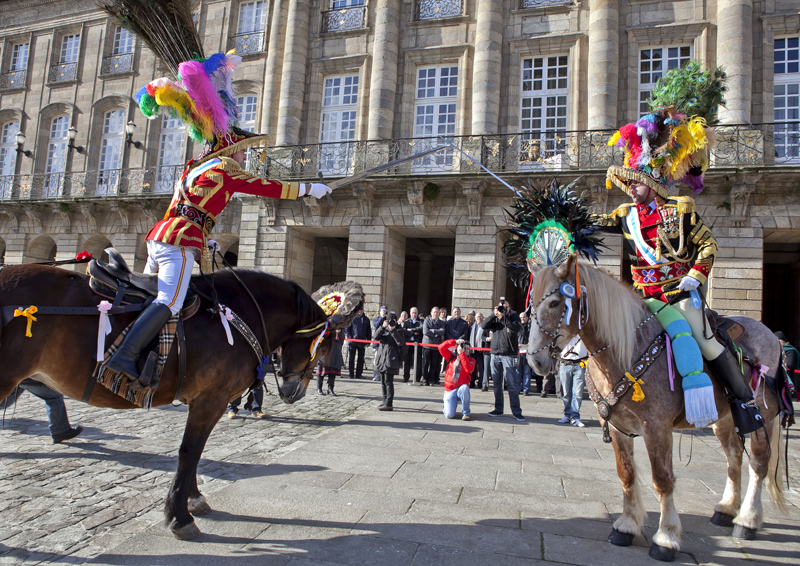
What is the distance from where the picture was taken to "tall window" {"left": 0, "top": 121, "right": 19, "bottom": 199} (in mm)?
22656

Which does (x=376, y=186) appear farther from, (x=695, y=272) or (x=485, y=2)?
(x=695, y=272)

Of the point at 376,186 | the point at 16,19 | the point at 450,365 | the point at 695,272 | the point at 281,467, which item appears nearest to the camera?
the point at 695,272

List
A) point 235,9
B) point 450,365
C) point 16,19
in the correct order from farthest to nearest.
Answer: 1. point 16,19
2. point 235,9
3. point 450,365

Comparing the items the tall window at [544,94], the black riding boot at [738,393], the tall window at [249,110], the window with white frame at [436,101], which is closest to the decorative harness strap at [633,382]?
the black riding boot at [738,393]

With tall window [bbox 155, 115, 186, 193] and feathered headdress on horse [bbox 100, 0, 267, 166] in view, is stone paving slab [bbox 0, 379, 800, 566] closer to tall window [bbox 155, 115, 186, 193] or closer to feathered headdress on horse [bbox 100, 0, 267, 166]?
feathered headdress on horse [bbox 100, 0, 267, 166]

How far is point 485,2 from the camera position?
16.8 m

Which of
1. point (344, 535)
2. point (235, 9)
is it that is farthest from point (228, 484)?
point (235, 9)

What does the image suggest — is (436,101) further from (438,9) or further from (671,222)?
(671,222)

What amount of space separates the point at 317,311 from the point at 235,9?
20.2 m

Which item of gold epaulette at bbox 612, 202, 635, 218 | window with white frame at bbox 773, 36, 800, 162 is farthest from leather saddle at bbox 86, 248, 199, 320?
window with white frame at bbox 773, 36, 800, 162

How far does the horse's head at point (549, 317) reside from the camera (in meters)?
3.33

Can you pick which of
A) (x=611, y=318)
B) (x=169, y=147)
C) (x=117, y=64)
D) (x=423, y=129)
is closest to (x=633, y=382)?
(x=611, y=318)

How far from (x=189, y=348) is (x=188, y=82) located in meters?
1.94

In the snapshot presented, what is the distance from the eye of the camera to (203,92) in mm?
3758
